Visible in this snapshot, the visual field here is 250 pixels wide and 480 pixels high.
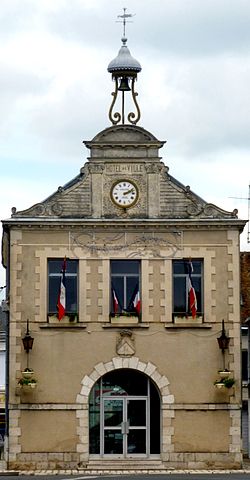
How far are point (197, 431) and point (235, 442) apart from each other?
1.18m

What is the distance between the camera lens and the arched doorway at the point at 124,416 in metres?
47.0

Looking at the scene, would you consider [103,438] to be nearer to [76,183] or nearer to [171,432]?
[171,432]

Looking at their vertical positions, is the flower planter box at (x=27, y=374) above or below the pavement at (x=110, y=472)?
above

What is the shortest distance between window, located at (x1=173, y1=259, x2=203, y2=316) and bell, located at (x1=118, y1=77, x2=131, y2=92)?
227 inches

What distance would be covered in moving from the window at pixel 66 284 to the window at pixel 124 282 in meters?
1.13

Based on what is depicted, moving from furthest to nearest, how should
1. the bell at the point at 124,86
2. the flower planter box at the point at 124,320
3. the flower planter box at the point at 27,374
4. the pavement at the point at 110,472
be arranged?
the bell at the point at 124,86 < the flower planter box at the point at 124,320 < the flower planter box at the point at 27,374 < the pavement at the point at 110,472

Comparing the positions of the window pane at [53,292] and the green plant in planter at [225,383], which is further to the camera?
the window pane at [53,292]

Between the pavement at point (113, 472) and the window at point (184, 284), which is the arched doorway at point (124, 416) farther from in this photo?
the window at point (184, 284)

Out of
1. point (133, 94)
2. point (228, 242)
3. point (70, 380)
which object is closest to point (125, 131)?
point (133, 94)

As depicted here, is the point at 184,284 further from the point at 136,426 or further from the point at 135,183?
the point at 136,426

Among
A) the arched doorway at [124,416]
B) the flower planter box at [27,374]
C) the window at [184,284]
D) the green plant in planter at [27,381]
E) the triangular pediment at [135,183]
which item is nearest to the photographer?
the green plant in planter at [27,381]

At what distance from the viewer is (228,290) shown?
47094 mm

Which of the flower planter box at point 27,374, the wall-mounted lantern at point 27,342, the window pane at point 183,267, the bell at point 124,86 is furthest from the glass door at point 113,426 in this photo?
the bell at point 124,86

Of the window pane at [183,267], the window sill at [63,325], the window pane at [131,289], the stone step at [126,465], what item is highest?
the window pane at [183,267]
